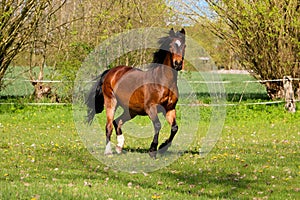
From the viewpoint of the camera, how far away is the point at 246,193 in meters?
7.26

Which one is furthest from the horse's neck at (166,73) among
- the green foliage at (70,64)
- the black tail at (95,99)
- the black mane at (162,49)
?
the green foliage at (70,64)

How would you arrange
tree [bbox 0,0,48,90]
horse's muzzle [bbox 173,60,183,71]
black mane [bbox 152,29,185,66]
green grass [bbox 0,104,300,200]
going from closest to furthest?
1. green grass [bbox 0,104,300,200]
2. horse's muzzle [bbox 173,60,183,71]
3. black mane [bbox 152,29,185,66]
4. tree [bbox 0,0,48,90]

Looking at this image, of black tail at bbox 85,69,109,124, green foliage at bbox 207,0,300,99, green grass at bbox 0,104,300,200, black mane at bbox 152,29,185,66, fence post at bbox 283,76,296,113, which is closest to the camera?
green grass at bbox 0,104,300,200

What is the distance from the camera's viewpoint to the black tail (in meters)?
12.1

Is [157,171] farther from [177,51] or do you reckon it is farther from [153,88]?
[177,51]

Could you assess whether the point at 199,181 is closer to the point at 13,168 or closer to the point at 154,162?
the point at 154,162

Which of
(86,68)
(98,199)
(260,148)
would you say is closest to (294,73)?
(86,68)

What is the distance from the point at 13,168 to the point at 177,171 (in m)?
2.56

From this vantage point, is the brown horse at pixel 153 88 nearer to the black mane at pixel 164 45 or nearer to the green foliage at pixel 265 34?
the black mane at pixel 164 45

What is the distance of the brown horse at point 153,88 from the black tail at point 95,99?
0.18 metres

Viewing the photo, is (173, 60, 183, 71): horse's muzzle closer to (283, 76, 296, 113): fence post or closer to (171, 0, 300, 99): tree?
(283, 76, 296, 113): fence post

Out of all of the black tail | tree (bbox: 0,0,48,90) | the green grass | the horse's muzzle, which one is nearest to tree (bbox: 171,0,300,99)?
tree (bbox: 0,0,48,90)

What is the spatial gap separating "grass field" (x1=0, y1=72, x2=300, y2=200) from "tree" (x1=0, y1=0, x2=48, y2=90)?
16.8ft

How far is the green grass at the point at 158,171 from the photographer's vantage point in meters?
6.96
